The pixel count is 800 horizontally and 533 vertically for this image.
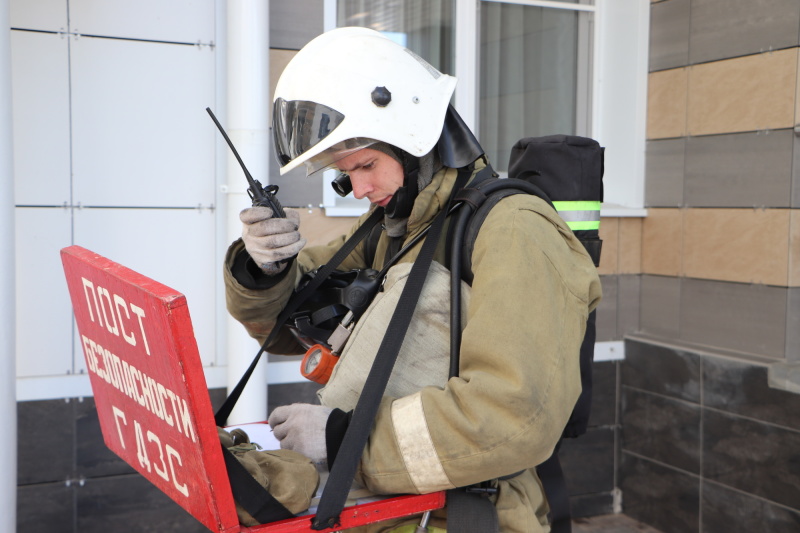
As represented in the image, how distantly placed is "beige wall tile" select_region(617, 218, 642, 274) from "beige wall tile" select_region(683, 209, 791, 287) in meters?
0.33

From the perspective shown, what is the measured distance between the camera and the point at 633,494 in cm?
488

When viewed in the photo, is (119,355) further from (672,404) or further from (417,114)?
(672,404)

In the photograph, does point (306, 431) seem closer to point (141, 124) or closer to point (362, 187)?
point (362, 187)

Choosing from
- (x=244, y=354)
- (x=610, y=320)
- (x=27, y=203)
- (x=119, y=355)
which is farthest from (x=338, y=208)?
(x=119, y=355)

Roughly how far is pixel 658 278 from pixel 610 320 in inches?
14.9

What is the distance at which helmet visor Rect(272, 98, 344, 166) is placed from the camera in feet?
5.91

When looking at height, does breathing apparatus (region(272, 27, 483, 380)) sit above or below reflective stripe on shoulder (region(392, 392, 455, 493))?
above

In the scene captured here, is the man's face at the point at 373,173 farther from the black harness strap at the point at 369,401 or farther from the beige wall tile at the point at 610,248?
the beige wall tile at the point at 610,248

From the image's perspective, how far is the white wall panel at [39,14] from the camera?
3.64 metres

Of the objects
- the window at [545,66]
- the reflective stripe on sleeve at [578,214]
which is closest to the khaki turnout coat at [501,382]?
the reflective stripe on sleeve at [578,214]

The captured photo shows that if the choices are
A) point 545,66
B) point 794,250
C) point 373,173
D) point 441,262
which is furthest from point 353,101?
point 545,66

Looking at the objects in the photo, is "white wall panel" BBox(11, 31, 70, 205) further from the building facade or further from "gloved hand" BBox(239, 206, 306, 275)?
"gloved hand" BBox(239, 206, 306, 275)

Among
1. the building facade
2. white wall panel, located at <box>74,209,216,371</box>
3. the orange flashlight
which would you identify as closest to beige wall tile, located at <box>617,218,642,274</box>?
the building facade

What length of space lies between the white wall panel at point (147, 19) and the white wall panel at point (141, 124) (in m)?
0.05
